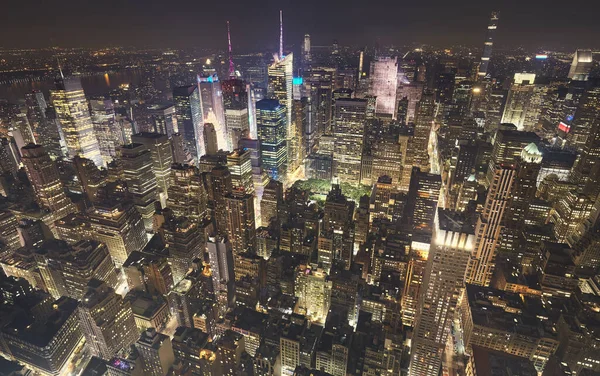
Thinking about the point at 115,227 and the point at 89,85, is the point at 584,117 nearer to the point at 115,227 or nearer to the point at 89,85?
the point at 115,227

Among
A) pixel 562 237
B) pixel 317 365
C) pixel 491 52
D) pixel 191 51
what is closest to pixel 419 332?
pixel 317 365

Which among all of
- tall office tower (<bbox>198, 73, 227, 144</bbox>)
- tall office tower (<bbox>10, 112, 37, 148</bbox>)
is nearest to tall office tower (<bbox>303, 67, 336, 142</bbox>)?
tall office tower (<bbox>198, 73, 227, 144</bbox>)

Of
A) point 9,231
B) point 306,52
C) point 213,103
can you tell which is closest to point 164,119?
point 213,103

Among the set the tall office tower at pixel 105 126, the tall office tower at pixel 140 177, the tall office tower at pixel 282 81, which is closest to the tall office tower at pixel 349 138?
the tall office tower at pixel 282 81

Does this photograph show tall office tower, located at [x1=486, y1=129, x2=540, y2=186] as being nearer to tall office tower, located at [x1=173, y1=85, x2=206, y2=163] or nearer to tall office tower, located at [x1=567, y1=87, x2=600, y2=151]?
tall office tower, located at [x1=567, y1=87, x2=600, y2=151]

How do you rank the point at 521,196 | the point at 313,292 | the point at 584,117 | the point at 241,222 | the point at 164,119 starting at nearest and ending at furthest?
the point at 313,292, the point at 521,196, the point at 241,222, the point at 584,117, the point at 164,119
